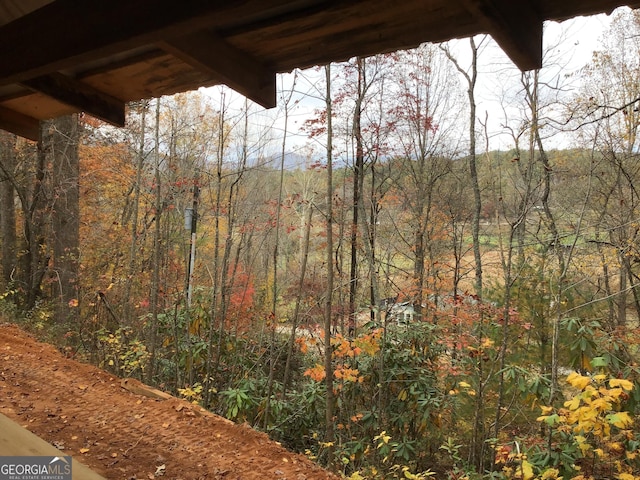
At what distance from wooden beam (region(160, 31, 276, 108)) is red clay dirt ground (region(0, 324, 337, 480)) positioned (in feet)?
9.52

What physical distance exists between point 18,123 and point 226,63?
6.27 feet

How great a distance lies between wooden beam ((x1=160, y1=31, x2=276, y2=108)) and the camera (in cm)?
140

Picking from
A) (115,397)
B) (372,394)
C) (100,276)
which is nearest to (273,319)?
(372,394)

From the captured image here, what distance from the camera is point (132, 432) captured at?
12.6 ft

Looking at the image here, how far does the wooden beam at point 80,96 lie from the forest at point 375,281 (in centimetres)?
311

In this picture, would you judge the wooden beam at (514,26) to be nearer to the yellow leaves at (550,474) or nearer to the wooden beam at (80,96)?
the wooden beam at (80,96)

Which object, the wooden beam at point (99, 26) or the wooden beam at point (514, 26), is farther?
the wooden beam at point (99, 26)

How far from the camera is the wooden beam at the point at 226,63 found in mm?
1401

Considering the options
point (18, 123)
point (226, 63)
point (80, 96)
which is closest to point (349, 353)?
point (18, 123)

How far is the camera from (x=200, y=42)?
1.43 m

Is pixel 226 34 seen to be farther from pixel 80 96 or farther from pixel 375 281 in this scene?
pixel 375 281

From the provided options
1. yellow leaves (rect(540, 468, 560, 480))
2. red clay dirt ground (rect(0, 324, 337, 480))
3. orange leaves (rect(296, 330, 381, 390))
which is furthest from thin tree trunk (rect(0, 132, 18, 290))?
yellow leaves (rect(540, 468, 560, 480))

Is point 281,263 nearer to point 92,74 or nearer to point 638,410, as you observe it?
point 638,410

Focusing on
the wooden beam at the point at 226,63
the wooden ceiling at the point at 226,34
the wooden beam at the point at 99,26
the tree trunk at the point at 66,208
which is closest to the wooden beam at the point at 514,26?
the wooden ceiling at the point at 226,34
